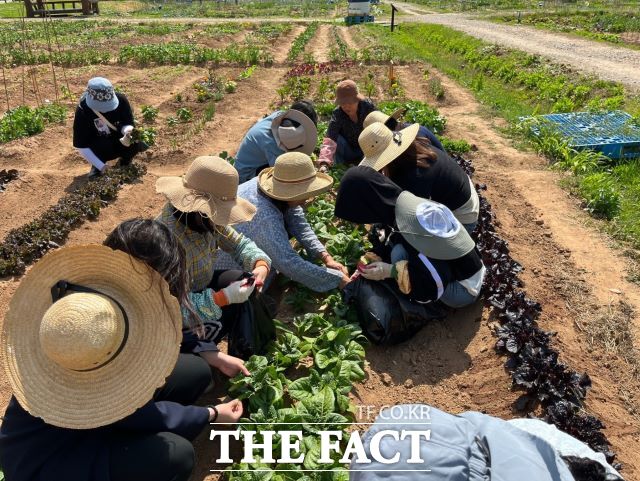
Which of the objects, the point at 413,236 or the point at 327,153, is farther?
the point at 327,153

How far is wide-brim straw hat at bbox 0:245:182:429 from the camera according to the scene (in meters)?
1.78

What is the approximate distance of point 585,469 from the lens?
1.66 metres

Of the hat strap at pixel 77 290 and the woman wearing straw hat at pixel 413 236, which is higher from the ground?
the hat strap at pixel 77 290

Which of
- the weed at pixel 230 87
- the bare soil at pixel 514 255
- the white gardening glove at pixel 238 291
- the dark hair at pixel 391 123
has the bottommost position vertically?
the bare soil at pixel 514 255

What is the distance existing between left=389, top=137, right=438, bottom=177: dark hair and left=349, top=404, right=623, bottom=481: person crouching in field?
95.7 inches

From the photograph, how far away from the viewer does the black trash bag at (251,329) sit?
10.6ft

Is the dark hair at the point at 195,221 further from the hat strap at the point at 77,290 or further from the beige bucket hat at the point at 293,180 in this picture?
the hat strap at the point at 77,290

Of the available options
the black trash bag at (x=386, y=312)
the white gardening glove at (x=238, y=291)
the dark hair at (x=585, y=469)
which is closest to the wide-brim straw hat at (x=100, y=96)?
the white gardening glove at (x=238, y=291)

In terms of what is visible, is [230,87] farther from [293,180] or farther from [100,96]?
[293,180]

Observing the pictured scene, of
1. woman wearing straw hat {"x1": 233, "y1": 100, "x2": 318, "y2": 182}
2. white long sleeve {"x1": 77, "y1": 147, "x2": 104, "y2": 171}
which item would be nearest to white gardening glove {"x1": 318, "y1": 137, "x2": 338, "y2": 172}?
woman wearing straw hat {"x1": 233, "y1": 100, "x2": 318, "y2": 182}

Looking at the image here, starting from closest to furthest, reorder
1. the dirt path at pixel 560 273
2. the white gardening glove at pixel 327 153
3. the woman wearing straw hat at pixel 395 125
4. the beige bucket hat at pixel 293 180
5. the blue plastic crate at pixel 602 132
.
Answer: the dirt path at pixel 560 273 < the beige bucket hat at pixel 293 180 < the woman wearing straw hat at pixel 395 125 < the white gardening glove at pixel 327 153 < the blue plastic crate at pixel 602 132

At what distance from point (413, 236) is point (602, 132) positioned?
5.49m

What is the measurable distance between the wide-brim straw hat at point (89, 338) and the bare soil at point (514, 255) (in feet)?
3.73

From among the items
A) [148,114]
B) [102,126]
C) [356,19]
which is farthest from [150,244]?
[356,19]
